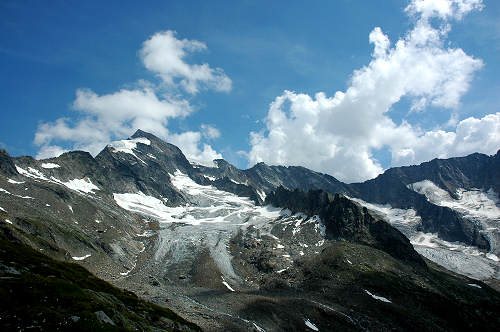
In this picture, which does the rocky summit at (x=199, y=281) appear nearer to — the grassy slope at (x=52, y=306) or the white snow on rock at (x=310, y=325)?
the grassy slope at (x=52, y=306)

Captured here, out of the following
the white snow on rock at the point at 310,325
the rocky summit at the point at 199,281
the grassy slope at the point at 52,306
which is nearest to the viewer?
the grassy slope at the point at 52,306

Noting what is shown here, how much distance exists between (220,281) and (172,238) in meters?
80.1

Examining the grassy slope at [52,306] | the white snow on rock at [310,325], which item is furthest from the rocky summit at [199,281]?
the white snow on rock at [310,325]

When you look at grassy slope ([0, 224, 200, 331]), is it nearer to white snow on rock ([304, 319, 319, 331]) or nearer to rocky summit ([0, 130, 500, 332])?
rocky summit ([0, 130, 500, 332])

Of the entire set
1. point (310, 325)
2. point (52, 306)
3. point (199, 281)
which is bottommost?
point (310, 325)

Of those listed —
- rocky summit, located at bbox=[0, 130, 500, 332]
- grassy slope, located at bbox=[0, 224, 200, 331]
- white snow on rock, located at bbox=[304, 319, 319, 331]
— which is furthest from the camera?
white snow on rock, located at bbox=[304, 319, 319, 331]

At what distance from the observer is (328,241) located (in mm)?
191000

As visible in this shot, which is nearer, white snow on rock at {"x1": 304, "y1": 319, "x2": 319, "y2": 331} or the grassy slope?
the grassy slope

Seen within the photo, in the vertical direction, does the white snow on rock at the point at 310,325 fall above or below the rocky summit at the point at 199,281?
below

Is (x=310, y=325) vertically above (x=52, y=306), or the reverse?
(x=52, y=306)

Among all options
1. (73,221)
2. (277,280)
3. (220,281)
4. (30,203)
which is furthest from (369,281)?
(30,203)

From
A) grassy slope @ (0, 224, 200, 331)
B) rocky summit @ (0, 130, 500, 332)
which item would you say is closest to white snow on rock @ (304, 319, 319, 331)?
rocky summit @ (0, 130, 500, 332)

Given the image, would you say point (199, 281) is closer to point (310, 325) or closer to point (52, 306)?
point (310, 325)

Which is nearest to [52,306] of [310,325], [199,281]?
[310,325]
